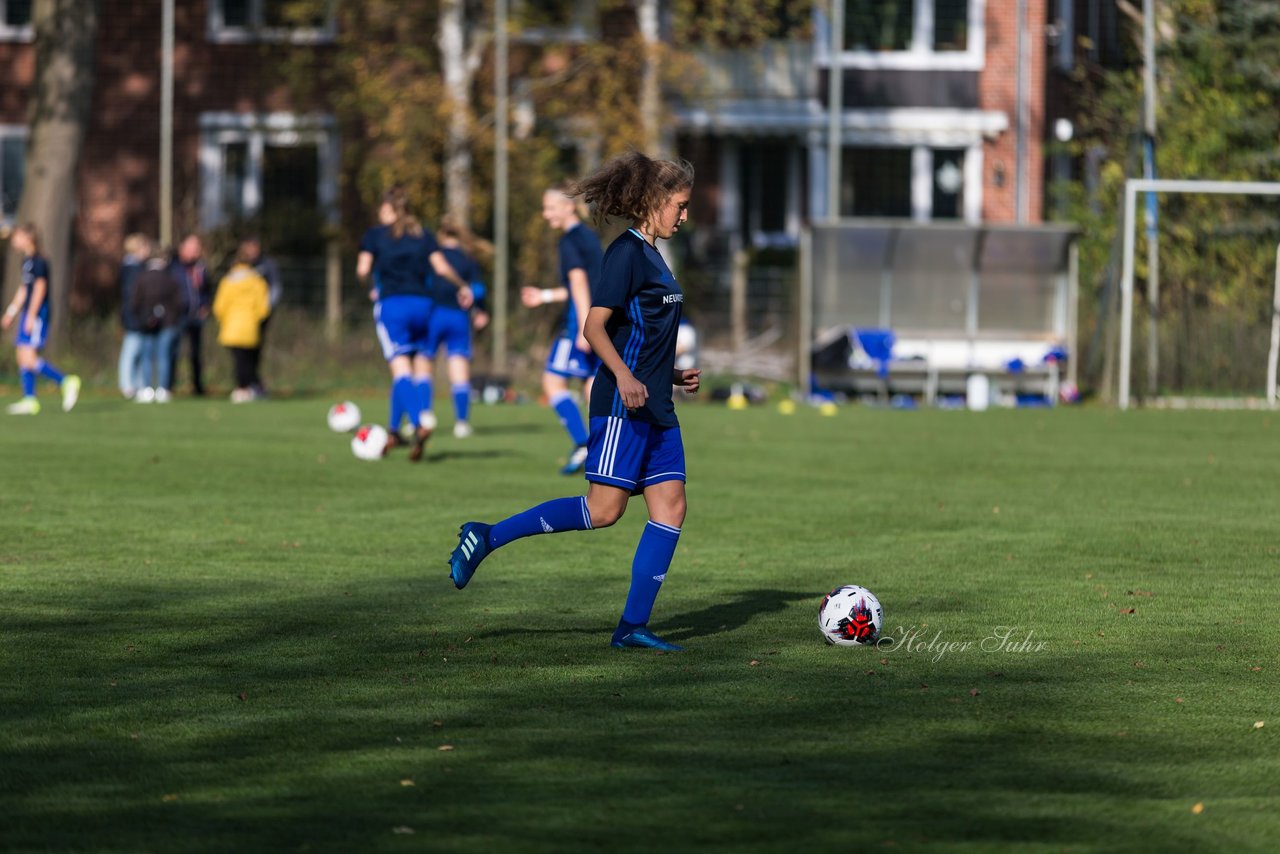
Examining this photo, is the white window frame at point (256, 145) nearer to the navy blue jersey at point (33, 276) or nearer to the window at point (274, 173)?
the window at point (274, 173)

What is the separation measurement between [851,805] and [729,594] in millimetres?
4174

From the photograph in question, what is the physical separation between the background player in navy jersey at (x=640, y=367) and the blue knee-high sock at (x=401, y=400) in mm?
8776

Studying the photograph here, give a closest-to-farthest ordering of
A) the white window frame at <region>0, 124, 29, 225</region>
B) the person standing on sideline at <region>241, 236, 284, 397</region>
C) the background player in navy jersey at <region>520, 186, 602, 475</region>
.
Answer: the background player in navy jersey at <region>520, 186, 602, 475</region>
the person standing on sideline at <region>241, 236, 284, 397</region>
the white window frame at <region>0, 124, 29, 225</region>

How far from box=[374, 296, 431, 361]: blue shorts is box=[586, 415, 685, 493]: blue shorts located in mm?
9016

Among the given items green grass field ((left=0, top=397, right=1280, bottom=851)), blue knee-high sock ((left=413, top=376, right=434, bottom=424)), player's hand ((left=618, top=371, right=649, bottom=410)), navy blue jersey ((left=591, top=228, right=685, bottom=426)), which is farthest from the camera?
blue knee-high sock ((left=413, top=376, right=434, bottom=424))

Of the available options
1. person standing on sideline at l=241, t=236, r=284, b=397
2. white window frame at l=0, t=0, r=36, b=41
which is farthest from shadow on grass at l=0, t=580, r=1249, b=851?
white window frame at l=0, t=0, r=36, b=41

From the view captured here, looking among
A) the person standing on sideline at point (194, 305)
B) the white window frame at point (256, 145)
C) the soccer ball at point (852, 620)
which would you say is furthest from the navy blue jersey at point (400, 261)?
the white window frame at point (256, 145)

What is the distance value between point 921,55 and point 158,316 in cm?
1760

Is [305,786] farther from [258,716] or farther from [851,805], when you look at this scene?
[851,805]

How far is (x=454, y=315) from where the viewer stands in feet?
56.9

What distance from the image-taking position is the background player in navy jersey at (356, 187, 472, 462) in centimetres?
1638

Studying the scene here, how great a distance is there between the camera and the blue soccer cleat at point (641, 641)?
7.60 m

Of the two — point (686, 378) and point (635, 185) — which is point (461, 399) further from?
point (635, 185)

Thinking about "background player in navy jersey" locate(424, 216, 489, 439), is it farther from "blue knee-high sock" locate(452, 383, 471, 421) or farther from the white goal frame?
the white goal frame
